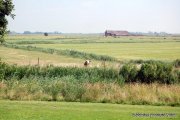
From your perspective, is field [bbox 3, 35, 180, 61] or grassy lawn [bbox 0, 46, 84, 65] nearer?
grassy lawn [bbox 0, 46, 84, 65]

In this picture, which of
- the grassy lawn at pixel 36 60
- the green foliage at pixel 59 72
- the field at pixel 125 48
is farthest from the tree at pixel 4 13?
the field at pixel 125 48

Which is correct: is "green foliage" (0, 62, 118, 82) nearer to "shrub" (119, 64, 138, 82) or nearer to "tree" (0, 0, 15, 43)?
"shrub" (119, 64, 138, 82)

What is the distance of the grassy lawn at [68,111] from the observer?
13547 mm

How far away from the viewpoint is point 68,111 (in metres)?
14.8

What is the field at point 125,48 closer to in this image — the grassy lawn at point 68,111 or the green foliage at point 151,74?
the green foliage at point 151,74

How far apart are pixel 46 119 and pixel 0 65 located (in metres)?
11.7

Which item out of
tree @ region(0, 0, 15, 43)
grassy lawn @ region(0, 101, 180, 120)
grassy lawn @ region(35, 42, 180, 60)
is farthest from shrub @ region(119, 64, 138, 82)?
grassy lawn @ region(35, 42, 180, 60)

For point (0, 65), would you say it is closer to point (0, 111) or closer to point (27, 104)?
point (27, 104)

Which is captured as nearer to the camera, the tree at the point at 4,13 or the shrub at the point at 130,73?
the tree at the point at 4,13

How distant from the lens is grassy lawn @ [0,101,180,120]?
44.4 feet

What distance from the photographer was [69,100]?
1881 cm

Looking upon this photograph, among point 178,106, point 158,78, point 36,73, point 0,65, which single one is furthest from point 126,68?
point 178,106

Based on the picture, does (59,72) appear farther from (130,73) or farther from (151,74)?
(151,74)

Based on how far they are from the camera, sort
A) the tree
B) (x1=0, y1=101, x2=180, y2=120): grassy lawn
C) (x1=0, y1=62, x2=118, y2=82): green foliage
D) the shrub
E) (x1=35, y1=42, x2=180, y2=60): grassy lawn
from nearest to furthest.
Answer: (x1=0, y1=101, x2=180, y2=120): grassy lawn, the tree, (x1=0, y1=62, x2=118, y2=82): green foliage, the shrub, (x1=35, y1=42, x2=180, y2=60): grassy lawn
